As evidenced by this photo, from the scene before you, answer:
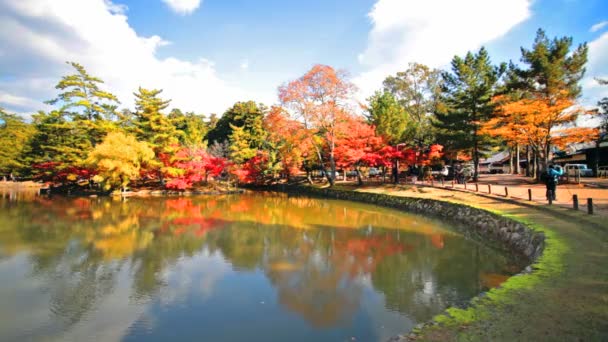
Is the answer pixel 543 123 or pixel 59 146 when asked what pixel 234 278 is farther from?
pixel 59 146

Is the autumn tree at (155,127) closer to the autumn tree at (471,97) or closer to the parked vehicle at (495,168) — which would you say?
the autumn tree at (471,97)

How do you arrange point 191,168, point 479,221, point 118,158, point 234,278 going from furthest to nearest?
point 191,168 → point 118,158 → point 479,221 → point 234,278

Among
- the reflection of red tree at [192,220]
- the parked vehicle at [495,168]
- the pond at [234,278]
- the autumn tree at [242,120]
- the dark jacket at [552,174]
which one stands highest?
the autumn tree at [242,120]

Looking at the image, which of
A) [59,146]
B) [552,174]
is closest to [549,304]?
[552,174]

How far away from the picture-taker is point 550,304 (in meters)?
4.57

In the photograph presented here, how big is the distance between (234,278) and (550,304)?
6.16 metres

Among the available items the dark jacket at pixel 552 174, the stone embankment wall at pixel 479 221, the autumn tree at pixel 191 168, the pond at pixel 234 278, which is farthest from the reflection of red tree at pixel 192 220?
the dark jacket at pixel 552 174

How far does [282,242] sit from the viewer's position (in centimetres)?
1144

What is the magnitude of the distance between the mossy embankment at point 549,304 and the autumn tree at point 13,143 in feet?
141

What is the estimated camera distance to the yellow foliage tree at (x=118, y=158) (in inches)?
964

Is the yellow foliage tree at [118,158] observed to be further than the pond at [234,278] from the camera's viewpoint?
Yes

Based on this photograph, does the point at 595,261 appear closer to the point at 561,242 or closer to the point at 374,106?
the point at 561,242

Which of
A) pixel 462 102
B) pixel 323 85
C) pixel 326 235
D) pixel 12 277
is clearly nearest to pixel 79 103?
pixel 323 85

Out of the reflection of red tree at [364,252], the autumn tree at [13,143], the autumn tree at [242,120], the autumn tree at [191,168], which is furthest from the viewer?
the autumn tree at [242,120]
